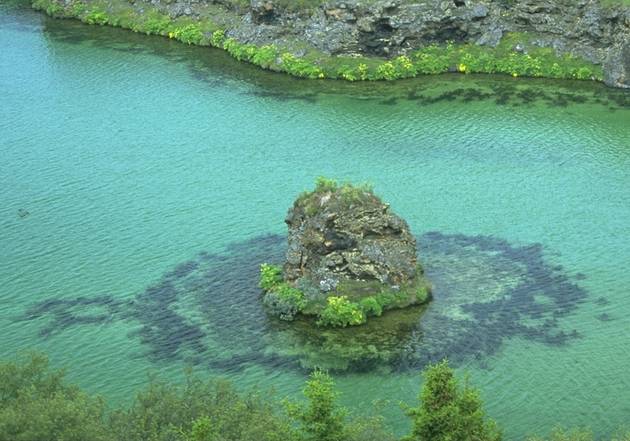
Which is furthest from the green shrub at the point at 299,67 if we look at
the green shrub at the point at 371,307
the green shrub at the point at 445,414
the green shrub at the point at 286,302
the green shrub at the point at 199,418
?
the green shrub at the point at 445,414

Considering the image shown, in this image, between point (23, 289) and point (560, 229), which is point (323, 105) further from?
point (23, 289)

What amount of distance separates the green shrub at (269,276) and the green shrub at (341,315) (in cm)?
441

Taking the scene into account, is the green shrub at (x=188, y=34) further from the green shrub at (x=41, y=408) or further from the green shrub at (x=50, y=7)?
the green shrub at (x=41, y=408)

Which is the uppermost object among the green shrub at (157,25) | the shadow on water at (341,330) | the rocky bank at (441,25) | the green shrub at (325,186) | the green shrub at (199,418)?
the rocky bank at (441,25)

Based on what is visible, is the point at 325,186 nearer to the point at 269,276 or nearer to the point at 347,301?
the point at 269,276

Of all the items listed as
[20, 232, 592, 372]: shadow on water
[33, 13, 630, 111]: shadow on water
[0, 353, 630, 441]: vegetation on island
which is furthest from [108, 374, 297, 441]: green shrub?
[33, 13, 630, 111]: shadow on water

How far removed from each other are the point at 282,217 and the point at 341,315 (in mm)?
15236

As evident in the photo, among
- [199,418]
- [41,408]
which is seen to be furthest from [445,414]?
[41,408]

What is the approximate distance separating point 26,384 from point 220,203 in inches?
1351

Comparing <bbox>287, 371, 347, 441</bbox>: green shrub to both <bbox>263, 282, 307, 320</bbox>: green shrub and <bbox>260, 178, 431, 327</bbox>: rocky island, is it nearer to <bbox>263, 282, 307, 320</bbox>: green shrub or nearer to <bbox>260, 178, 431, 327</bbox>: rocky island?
<bbox>260, 178, 431, 327</bbox>: rocky island

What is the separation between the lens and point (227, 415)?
44062mm

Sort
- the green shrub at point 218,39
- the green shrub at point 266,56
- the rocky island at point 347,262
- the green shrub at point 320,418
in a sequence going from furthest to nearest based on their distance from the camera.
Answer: the green shrub at point 218,39
the green shrub at point 266,56
the rocky island at point 347,262
the green shrub at point 320,418

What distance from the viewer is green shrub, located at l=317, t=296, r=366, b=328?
6075 centimetres

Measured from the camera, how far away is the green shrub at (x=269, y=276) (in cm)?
6412
